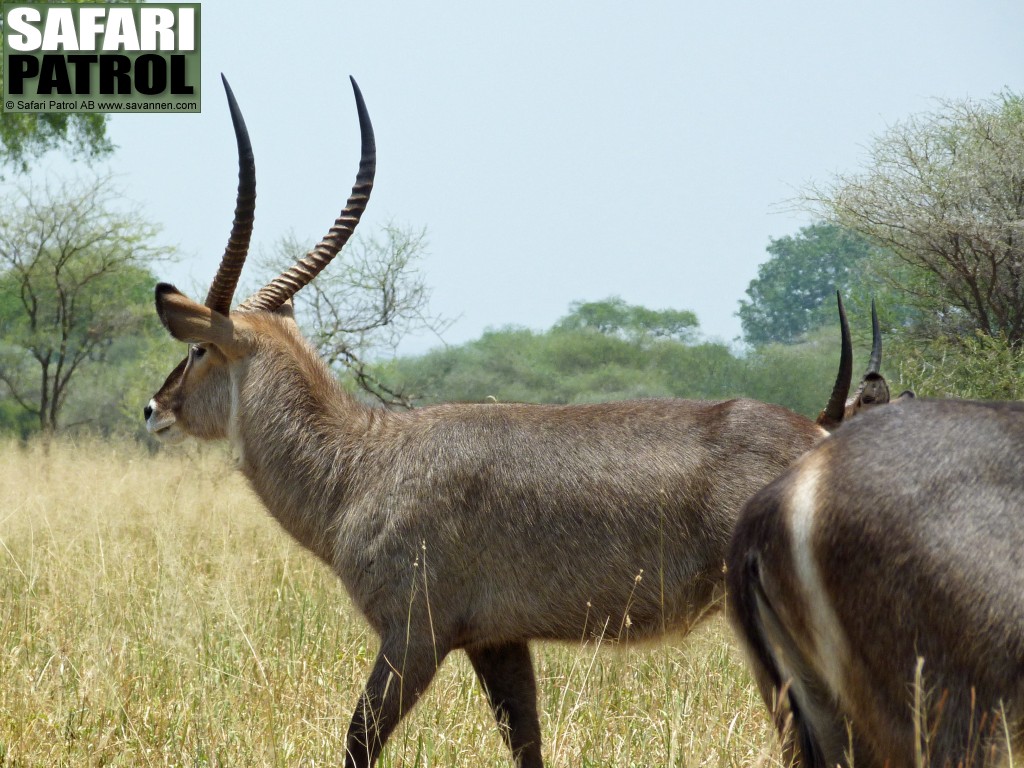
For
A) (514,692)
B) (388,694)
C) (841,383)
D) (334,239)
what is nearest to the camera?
(388,694)

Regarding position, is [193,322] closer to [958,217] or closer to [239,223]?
[239,223]

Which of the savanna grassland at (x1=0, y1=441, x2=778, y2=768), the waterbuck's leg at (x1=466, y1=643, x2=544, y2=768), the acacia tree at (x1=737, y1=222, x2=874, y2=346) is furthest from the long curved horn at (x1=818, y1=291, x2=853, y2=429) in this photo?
the acacia tree at (x1=737, y1=222, x2=874, y2=346)

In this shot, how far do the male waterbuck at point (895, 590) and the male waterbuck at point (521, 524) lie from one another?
1241 millimetres

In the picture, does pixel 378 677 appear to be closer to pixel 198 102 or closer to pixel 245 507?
pixel 245 507

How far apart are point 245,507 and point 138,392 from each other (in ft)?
38.2

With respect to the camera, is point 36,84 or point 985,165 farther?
point 36,84

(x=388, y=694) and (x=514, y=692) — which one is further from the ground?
(x=388, y=694)

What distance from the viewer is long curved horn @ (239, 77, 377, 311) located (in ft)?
15.5

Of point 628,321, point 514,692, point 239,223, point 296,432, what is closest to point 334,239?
point 239,223

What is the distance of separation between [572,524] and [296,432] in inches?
44.9

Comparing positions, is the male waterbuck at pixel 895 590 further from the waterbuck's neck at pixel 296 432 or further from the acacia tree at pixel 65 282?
the acacia tree at pixel 65 282

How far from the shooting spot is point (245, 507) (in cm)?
940

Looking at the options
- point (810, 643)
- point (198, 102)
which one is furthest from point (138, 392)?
point (810, 643)

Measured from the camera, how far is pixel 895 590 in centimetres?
207
